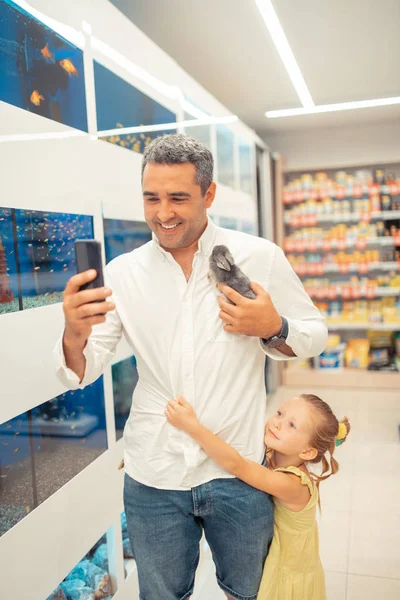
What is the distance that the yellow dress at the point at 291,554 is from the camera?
61.5 inches

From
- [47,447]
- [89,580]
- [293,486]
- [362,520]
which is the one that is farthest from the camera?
[362,520]

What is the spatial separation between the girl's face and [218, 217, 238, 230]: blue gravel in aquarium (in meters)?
2.48

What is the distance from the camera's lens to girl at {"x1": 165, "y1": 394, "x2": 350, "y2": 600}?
1521 millimetres

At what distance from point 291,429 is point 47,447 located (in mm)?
828

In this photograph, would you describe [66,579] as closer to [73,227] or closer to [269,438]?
[269,438]

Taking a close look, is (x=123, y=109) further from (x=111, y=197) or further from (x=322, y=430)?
(x=322, y=430)

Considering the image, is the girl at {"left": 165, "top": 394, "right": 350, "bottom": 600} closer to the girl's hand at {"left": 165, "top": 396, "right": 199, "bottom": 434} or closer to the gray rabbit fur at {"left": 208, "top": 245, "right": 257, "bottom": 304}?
the girl's hand at {"left": 165, "top": 396, "right": 199, "bottom": 434}

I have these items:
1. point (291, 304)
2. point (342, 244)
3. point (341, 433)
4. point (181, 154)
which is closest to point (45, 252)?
point (181, 154)

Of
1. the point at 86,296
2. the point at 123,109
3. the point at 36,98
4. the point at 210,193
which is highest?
the point at 123,109

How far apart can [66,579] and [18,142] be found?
1531 mm

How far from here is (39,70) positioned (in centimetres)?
174

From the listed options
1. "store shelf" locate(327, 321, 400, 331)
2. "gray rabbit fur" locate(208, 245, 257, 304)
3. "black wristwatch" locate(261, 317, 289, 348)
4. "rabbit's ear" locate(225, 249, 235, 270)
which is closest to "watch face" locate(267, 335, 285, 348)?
"black wristwatch" locate(261, 317, 289, 348)

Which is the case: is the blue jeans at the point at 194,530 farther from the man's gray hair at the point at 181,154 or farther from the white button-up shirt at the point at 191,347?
the man's gray hair at the point at 181,154

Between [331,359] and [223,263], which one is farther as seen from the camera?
[331,359]
